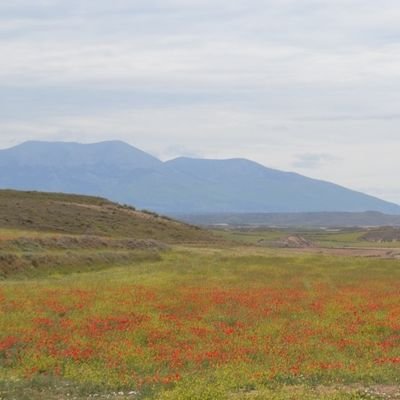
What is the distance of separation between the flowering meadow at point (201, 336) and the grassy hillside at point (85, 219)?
3646 centimetres

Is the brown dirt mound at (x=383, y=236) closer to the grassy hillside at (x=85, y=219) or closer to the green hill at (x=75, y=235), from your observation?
the grassy hillside at (x=85, y=219)

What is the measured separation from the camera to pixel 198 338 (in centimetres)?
2642

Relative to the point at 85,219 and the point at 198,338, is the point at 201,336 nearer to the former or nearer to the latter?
the point at 198,338

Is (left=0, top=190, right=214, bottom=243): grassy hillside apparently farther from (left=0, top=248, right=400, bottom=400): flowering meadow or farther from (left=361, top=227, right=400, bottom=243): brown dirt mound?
(left=361, top=227, right=400, bottom=243): brown dirt mound

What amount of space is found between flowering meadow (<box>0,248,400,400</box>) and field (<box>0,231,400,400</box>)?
0.19 ft

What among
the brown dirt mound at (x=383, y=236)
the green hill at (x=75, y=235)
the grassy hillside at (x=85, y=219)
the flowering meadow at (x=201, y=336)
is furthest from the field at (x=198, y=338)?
the brown dirt mound at (x=383, y=236)

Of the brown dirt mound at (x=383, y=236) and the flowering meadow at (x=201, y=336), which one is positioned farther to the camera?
the brown dirt mound at (x=383, y=236)

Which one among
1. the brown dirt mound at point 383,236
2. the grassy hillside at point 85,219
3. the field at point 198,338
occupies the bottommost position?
the field at point 198,338

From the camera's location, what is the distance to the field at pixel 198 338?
1945 centimetres

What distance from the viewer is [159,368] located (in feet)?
71.6

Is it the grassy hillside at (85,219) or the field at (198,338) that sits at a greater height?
the grassy hillside at (85,219)

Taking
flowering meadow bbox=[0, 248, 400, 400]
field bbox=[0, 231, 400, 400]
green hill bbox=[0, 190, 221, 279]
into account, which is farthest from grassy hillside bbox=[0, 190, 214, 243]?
flowering meadow bbox=[0, 248, 400, 400]

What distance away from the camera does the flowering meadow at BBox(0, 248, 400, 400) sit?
19859 millimetres

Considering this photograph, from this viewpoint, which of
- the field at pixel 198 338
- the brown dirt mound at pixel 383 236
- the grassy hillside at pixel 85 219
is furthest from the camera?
the brown dirt mound at pixel 383 236
